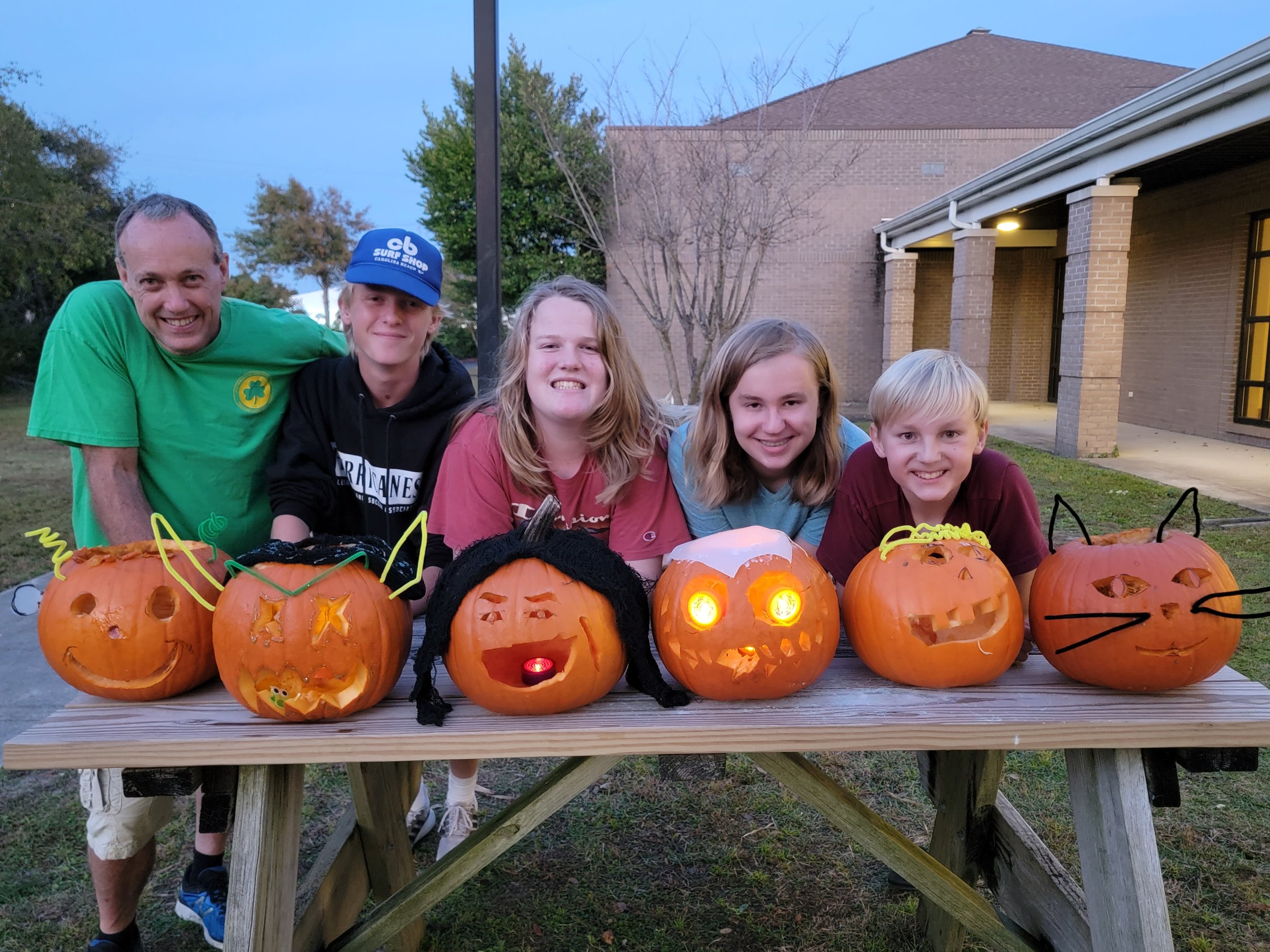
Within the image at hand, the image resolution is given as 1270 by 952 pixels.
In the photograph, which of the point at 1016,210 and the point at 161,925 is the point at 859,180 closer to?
the point at 1016,210

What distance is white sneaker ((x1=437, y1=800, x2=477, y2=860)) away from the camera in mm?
2793

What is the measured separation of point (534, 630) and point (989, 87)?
25698 millimetres

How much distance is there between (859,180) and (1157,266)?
8.06 metres

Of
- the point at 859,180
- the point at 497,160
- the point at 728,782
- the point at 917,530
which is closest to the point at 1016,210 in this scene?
the point at 859,180

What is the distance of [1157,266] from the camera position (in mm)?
13922

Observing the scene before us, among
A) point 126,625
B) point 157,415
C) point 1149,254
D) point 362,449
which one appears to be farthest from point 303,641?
point 1149,254

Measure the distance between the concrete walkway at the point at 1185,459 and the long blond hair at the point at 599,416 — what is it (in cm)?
545

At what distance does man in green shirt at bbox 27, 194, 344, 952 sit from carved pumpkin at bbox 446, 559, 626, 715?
115 centimetres

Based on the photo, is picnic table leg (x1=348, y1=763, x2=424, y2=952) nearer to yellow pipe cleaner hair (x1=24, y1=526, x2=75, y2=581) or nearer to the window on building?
yellow pipe cleaner hair (x1=24, y1=526, x2=75, y2=581)

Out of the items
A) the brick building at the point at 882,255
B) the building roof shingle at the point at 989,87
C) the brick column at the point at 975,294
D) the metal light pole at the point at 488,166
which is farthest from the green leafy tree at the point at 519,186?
the metal light pole at the point at 488,166

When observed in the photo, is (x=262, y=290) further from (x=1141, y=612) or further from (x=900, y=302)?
(x=1141, y=612)

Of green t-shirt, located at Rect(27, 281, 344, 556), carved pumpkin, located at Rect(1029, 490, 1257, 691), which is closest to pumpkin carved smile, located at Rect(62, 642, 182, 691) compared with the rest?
green t-shirt, located at Rect(27, 281, 344, 556)

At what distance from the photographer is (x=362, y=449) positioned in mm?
2473

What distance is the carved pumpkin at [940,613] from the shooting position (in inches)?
62.9
